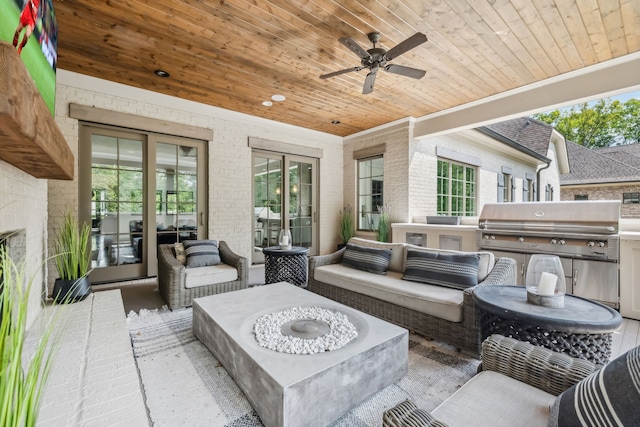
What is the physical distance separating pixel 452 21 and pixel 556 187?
34.3 feet

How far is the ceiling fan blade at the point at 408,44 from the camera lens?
248cm

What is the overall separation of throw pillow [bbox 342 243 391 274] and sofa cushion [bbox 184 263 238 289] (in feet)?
4.64

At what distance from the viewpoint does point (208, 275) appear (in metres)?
3.33

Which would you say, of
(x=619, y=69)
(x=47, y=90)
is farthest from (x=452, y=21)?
(x=47, y=90)

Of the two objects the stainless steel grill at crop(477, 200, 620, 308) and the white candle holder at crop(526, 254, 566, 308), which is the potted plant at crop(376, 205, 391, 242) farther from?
the white candle holder at crop(526, 254, 566, 308)

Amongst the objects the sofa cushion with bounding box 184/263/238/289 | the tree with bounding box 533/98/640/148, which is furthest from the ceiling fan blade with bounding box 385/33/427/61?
the tree with bounding box 533/98/640/148

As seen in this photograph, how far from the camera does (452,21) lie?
2.77 metres

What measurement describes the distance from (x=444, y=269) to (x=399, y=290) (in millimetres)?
462

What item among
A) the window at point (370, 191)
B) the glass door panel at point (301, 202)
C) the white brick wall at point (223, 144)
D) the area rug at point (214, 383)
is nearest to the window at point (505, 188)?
the window at point (370, 191)

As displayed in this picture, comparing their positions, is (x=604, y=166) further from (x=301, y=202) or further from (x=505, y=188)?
(x=301, y=202)

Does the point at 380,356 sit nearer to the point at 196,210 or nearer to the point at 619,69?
the point at 196,210

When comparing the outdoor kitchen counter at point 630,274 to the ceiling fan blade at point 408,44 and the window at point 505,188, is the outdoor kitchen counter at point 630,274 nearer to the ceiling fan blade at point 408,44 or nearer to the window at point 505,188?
the ceiling fan blade at point 408,44

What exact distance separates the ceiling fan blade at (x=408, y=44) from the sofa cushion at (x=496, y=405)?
101 inches

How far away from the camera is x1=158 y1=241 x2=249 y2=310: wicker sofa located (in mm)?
3104
